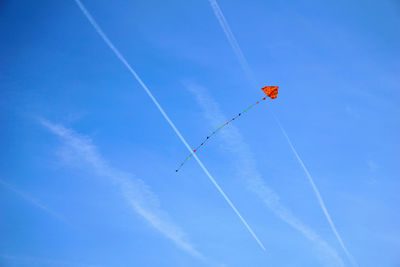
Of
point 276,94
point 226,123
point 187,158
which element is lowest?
point 187,158

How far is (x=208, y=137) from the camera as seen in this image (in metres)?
31.2

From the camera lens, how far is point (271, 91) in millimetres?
29328

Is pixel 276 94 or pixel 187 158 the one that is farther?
pixel 187 158

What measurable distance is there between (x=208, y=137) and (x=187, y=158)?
11.3ft

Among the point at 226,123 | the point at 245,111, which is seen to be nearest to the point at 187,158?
the point at 226,123

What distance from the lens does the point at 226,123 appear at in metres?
30.8

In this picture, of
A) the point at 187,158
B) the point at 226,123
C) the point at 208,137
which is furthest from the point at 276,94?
the point at 187,158

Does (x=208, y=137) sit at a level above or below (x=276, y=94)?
below

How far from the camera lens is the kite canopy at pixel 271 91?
96.2 ft

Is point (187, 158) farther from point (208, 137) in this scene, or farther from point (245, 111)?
point (245, 111)

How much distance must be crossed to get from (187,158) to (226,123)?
6.04m

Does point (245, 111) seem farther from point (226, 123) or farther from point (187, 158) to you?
point (187, 158)

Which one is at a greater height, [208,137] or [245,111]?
[245,111]

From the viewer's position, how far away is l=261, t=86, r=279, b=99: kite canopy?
1154 inches
